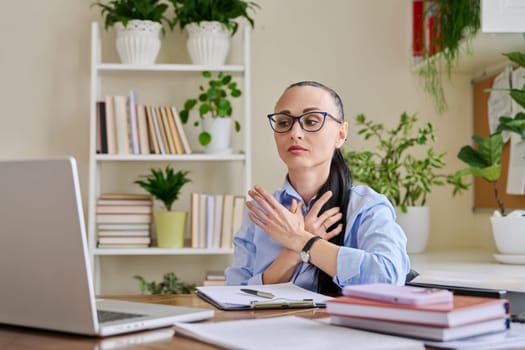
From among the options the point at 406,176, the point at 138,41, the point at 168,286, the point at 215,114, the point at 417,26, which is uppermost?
the point at 417,26

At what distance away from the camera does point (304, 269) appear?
5.81 ft

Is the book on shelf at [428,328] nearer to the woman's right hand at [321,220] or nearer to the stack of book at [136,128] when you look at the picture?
the woman's right hand at [321,220]

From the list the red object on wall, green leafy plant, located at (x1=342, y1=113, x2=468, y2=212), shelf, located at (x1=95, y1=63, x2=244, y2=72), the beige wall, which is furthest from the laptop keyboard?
the red object on wall

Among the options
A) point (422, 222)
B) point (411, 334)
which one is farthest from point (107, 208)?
point (411, 334)

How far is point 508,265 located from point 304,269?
1170 mm

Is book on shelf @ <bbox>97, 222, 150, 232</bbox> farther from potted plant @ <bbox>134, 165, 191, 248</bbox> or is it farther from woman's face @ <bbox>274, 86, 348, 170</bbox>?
woman's face @ <bbox>274, 86, 348, 170</bbox>

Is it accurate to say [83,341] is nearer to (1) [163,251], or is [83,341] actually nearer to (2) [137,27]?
(1) [163,251]

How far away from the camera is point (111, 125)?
323 centimetres

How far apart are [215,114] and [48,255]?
219 centimetres

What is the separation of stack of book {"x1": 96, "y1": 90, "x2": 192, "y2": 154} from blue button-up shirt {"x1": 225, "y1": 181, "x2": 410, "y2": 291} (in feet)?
4.38

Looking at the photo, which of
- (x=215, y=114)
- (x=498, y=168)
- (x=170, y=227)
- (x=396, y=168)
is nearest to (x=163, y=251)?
(x=170, y=227)

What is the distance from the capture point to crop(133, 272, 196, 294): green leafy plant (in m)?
3.21

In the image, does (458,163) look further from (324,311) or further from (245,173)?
(324,311)

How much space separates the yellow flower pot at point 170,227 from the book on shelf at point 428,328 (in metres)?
2.08
